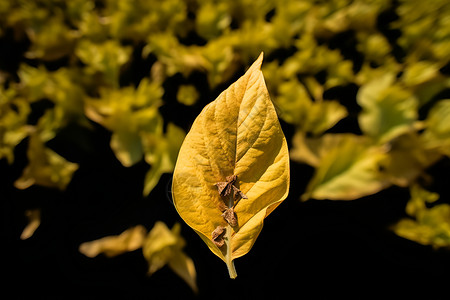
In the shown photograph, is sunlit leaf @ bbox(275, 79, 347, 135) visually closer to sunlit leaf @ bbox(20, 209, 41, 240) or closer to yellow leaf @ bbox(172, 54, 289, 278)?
yellow leaf @ bbox(172, 54, 289, 278)

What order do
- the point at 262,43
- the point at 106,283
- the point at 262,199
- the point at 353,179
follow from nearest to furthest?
the point at 262,199, the point at 353,179, the point at 262,43, the point at 106,283

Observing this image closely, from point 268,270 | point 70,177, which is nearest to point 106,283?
point 70,177

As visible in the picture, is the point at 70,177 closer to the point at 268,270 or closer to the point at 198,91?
the point at 198,91

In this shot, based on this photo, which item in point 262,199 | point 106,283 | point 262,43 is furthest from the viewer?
point 106,283

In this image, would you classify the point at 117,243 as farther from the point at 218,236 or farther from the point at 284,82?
the point at 284,82

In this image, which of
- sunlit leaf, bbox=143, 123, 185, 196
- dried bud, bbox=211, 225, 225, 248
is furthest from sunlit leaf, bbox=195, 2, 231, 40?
dried bud, bbox=211, 225, 225, 248

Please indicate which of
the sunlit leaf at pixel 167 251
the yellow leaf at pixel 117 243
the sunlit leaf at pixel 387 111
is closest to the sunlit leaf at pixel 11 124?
the yellow leaf at pixel 117 243

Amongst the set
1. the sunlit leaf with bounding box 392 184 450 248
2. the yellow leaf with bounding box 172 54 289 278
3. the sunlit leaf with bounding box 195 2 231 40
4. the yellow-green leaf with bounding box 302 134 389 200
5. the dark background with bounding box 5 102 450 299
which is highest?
the sunlit leaf with bounding box 195 2 231 40
